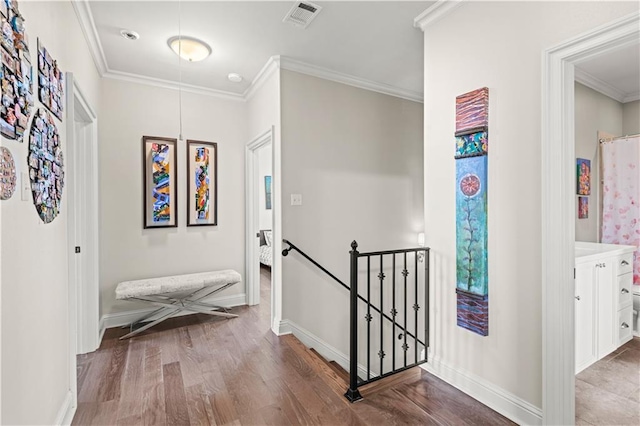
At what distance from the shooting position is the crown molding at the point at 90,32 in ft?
7.05

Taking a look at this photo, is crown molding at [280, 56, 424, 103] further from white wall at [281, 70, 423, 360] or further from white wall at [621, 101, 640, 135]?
white wall at [621, 101, 640, 135]

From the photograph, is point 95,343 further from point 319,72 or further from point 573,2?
point 573,2

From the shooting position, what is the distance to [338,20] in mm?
2436

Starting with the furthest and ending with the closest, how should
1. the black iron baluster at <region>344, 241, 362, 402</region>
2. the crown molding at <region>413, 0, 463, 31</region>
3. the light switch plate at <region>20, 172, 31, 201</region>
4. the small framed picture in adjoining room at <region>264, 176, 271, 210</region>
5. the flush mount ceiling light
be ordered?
1. the small framed picture in adjoining room at <region>264, 176, 271, 210</region>
2. the flush mount ceiling light
3. the crown molding at <region>413, 0, 463, 31</region>
4. the black iron baluster at <region>344, 241, 362, 402</region>
5. the light switch plate at <region>20, 172, 31, 201</region>

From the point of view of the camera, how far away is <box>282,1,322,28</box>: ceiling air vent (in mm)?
2249

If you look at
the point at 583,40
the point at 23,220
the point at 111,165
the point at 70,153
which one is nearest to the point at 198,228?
the point at 111,165

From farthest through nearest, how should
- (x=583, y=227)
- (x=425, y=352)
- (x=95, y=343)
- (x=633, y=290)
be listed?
(x=583, y=227), (x=633, y=290), (x=95, y=343), (x=425, y=352)

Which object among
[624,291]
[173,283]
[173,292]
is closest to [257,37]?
[173,283]

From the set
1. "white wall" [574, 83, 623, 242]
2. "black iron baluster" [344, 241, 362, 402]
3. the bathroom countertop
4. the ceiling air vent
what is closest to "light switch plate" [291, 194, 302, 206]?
"black iron baluster" [344, 241, 362, 402]

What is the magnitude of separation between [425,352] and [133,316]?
2974 millimetres

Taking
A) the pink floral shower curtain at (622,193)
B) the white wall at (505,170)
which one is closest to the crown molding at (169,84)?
the white wall at (505,170)

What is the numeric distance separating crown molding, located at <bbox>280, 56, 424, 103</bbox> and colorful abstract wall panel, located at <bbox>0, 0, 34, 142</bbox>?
6.72ft

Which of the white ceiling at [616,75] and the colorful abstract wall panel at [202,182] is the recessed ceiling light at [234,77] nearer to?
the colorful abstract wall panel at [202,182]

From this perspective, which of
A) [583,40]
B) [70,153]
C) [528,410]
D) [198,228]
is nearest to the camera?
[583,40]
